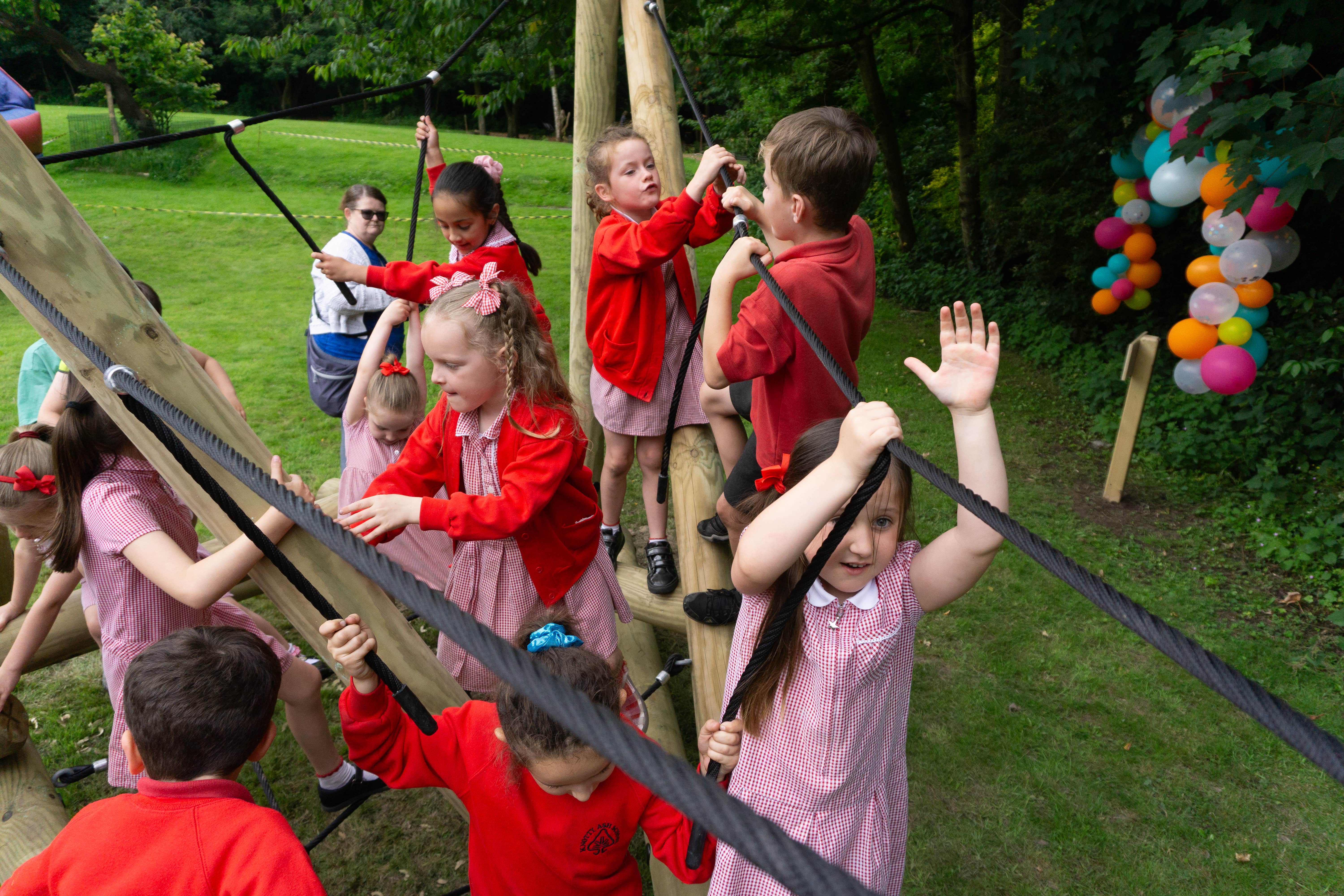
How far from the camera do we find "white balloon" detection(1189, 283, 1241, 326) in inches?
170

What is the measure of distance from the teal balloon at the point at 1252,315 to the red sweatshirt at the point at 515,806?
4302 mm

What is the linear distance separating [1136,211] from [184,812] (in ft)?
19.4

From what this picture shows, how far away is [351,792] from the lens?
2.54 meters

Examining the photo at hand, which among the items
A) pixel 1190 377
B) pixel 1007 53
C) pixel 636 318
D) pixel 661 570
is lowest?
pixel 1190 377

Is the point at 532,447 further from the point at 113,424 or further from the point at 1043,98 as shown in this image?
the point at 1043,98

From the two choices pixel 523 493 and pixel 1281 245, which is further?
pixel 1281 245

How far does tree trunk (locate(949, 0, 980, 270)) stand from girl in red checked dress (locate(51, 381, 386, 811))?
7593 millimetres

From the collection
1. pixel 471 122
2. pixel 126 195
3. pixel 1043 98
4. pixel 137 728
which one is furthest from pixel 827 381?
pixel 471 122

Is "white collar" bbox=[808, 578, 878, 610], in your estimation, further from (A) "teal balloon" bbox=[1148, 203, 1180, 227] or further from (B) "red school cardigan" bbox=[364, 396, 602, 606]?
(A) "teal balloon" bbox=[1148, 203, 1180, 227]

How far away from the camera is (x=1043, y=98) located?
706 centimetres

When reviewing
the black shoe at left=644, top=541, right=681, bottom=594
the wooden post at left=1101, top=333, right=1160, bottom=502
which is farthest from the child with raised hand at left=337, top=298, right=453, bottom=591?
the wooden post at left=1101, top=333, right=1160, bottom=502

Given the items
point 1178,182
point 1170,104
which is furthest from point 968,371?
point 1178,182

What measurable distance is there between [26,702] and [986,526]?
3560 millimetres

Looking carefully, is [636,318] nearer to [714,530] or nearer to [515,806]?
[714,530]
